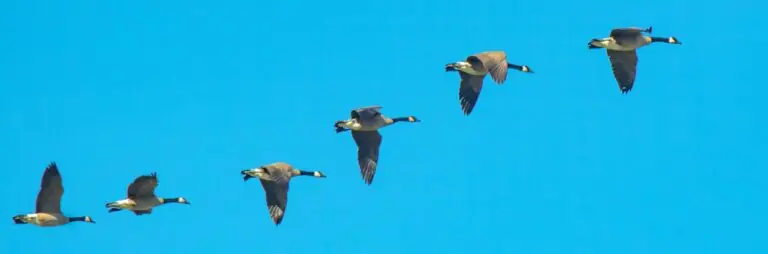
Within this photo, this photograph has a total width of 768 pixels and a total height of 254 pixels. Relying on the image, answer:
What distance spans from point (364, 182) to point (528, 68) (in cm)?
634

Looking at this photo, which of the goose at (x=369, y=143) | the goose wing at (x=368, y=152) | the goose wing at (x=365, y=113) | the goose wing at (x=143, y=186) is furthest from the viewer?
the goose wing at (x=368, y=152)

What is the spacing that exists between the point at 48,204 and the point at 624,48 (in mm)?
16341

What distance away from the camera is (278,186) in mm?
62250

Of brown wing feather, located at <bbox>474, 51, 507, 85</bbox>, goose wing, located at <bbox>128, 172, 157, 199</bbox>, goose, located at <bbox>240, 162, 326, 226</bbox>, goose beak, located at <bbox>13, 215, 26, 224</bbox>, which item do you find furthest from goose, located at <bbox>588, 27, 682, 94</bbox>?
goose beak, located at <bbox>13, 215, 26, 224</bbox>

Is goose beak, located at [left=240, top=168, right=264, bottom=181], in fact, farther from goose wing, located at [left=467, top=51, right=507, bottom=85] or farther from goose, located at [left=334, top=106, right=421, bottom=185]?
goose wing, located at [left=467, top=51, right=507, bottom=85]

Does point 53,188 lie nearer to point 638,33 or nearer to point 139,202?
point 139,202

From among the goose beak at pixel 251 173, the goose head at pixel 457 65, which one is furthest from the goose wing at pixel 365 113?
the goose beak at pixel 251 173

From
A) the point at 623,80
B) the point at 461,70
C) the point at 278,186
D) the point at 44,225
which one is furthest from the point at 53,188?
the point at 623,80

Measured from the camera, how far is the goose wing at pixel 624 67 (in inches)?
2432

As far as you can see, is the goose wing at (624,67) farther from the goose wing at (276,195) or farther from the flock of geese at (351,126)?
the goose wing at (276,195)

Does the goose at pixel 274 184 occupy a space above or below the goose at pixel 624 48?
below

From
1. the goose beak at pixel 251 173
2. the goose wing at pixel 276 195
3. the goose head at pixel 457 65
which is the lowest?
the goose wing at pixel 276 195

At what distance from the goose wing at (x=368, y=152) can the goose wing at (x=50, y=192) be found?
29.2 feet

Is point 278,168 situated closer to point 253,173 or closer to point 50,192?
point 253,173
